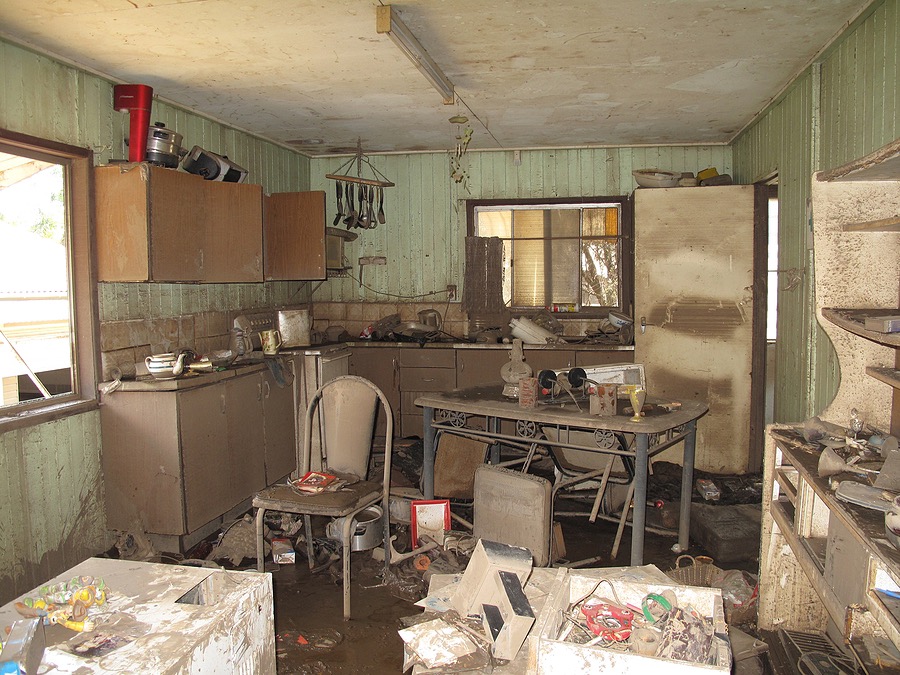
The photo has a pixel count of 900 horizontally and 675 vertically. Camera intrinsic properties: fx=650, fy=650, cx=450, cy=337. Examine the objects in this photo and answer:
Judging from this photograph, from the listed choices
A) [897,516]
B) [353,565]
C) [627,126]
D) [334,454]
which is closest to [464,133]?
[627,126]

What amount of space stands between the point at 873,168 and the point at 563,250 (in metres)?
4.12

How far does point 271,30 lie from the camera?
10.7ft

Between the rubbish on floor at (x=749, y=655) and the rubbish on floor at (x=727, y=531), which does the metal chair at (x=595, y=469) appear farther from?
the rubbish on floor at (x=749, y=655)

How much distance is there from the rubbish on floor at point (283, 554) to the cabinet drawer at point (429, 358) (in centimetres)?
238

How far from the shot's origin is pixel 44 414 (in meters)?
3.44

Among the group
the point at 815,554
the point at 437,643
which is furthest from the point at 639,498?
the point at 437,643

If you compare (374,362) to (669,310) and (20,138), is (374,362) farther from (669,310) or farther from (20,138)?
(20,138)

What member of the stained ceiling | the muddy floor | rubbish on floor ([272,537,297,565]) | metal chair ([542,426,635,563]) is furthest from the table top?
the stained ceiling

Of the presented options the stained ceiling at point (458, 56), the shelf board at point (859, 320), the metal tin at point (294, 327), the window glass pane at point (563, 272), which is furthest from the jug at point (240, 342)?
the shelf board at point (859, 320)

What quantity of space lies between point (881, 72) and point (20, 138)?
13.8 feet

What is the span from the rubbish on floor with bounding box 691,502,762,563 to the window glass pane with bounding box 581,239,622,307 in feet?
8.59

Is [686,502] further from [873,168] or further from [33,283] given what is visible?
[33,283]

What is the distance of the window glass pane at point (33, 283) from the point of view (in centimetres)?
341

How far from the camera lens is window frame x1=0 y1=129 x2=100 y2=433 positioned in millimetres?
3656
